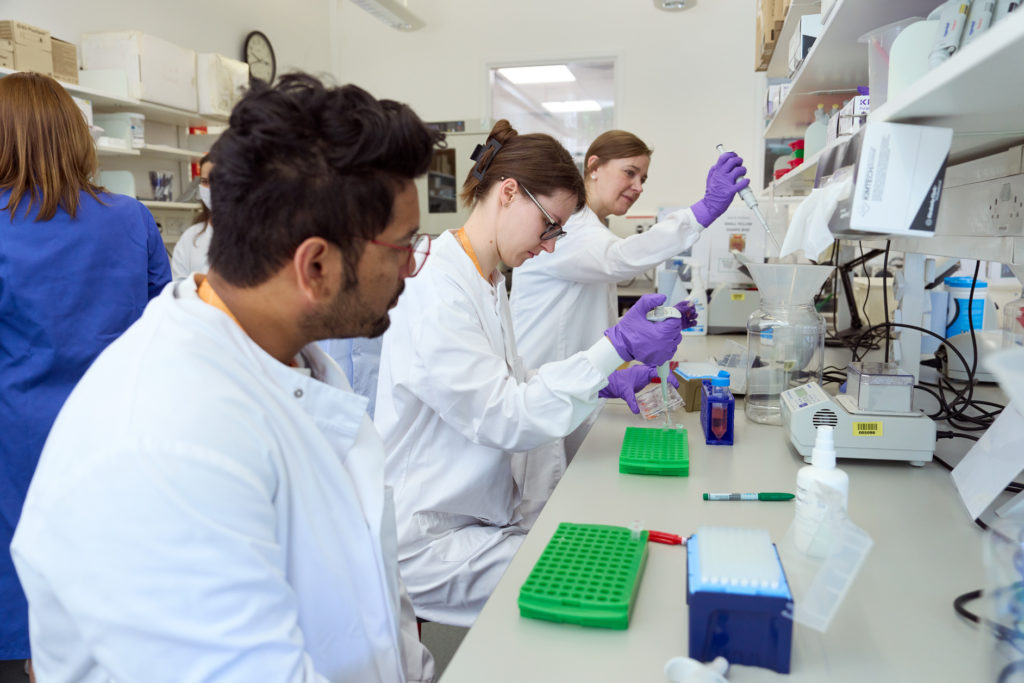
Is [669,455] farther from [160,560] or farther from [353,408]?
[160,560]

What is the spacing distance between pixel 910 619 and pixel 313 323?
84cm

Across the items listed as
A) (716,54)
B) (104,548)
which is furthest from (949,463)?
(716,54)

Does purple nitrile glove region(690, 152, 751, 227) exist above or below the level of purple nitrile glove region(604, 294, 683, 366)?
above

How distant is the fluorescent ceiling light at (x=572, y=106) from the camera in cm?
639

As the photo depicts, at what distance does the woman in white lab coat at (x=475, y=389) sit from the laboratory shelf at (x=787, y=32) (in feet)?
3.72

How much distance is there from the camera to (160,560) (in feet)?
2.27

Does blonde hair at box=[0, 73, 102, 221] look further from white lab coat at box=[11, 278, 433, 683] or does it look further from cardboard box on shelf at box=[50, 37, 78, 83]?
cardboard box on shelf at box=[50, 37, 78, 83]

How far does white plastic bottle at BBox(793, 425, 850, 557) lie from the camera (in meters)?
0.94

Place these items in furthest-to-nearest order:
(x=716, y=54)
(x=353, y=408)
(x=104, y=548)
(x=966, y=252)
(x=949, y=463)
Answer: (x=716, y=54), (x=966, y=252), (x=949, y=463), (x=353, y=408), (x=104, y=548)

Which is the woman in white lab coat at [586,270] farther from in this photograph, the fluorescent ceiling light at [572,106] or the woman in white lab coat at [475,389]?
the fluorescent ceiling light at [572,106]

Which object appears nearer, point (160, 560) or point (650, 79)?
point (160, 560)

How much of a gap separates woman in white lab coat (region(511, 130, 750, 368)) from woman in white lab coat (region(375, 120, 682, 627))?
724mm

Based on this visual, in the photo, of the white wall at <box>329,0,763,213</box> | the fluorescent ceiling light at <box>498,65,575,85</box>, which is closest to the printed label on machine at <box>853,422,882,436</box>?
the white wall at <box>329,0,763,213</box>

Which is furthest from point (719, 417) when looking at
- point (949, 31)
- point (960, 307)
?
point (960, 307)
